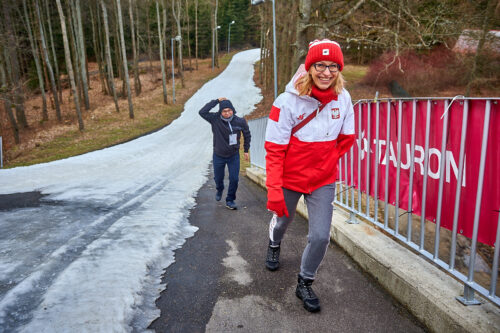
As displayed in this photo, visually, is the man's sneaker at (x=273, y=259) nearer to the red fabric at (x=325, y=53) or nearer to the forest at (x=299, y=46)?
the red fabric at (x=325, y=53)

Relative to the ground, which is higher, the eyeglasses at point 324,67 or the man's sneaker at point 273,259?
the eyeglasses at point 324,67

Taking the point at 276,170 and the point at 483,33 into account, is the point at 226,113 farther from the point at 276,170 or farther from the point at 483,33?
the point at 483,33

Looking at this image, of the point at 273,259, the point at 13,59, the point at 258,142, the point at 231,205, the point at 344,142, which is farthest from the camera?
the point at 13,59

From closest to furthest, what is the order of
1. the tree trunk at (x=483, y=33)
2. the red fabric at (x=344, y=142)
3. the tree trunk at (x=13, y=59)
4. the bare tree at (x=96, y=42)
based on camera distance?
1. the red fabric at (x=344, y=142)
2. the tree trunk at (x=483, y=33)
3. the tree trunk at (x=13, y=59)
4. the bare tree at (x=96, y=42)

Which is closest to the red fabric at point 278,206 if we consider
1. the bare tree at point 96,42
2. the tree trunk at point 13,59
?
the tree trunk at point 13,59

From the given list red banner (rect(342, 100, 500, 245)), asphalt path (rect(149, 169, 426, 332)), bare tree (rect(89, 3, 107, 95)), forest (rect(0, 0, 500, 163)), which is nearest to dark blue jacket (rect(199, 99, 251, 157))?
asphalt path (rect(149, 169, 426, 332))

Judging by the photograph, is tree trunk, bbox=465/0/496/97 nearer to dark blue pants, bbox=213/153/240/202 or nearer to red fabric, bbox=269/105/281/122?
dark blue pants, bbox=213/153/240/202

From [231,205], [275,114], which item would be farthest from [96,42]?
[275,114]

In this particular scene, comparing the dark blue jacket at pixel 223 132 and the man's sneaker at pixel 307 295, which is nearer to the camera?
the man's sneaker at pixel 307 295

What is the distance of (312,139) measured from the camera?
2.90m

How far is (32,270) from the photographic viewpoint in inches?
135

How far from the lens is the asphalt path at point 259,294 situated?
2.71 metres

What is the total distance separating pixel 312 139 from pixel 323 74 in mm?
533

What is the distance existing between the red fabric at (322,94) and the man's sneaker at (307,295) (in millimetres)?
1565
